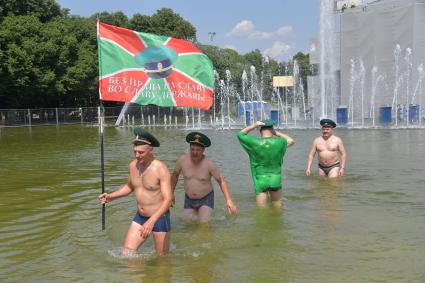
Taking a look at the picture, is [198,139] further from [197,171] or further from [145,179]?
[145,179]

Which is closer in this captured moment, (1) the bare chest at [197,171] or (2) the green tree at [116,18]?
(1) the bare chest at [197,171]

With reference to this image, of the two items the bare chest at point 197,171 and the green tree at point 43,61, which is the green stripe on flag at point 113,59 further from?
the green tree at point 43,61

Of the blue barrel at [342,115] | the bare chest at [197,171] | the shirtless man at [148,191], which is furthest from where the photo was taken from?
the blue barrel at [342,115]

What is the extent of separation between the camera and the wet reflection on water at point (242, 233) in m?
5.67

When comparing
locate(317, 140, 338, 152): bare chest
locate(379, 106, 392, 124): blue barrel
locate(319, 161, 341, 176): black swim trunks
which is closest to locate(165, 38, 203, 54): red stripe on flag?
locate(317, 140, 338, 152): bare chest

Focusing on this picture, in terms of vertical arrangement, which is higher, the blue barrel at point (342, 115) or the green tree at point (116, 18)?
the green tree at point (116, 18)

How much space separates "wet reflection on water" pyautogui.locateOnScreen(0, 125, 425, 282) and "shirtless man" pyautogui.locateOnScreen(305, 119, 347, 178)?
0.34 m

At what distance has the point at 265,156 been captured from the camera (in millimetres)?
7980

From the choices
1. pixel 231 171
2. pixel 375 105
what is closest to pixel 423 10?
pixel 375 105

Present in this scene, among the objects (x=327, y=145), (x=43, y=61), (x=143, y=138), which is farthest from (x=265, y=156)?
(x=43, y=61)

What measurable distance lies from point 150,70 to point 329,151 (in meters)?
4.66

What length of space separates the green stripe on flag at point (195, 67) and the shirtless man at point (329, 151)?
3587 mm

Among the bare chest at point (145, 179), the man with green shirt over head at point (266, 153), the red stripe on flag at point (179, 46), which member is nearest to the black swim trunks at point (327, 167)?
the man with green shirt over head at point (266, 153)

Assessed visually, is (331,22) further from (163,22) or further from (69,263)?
(69,263)
